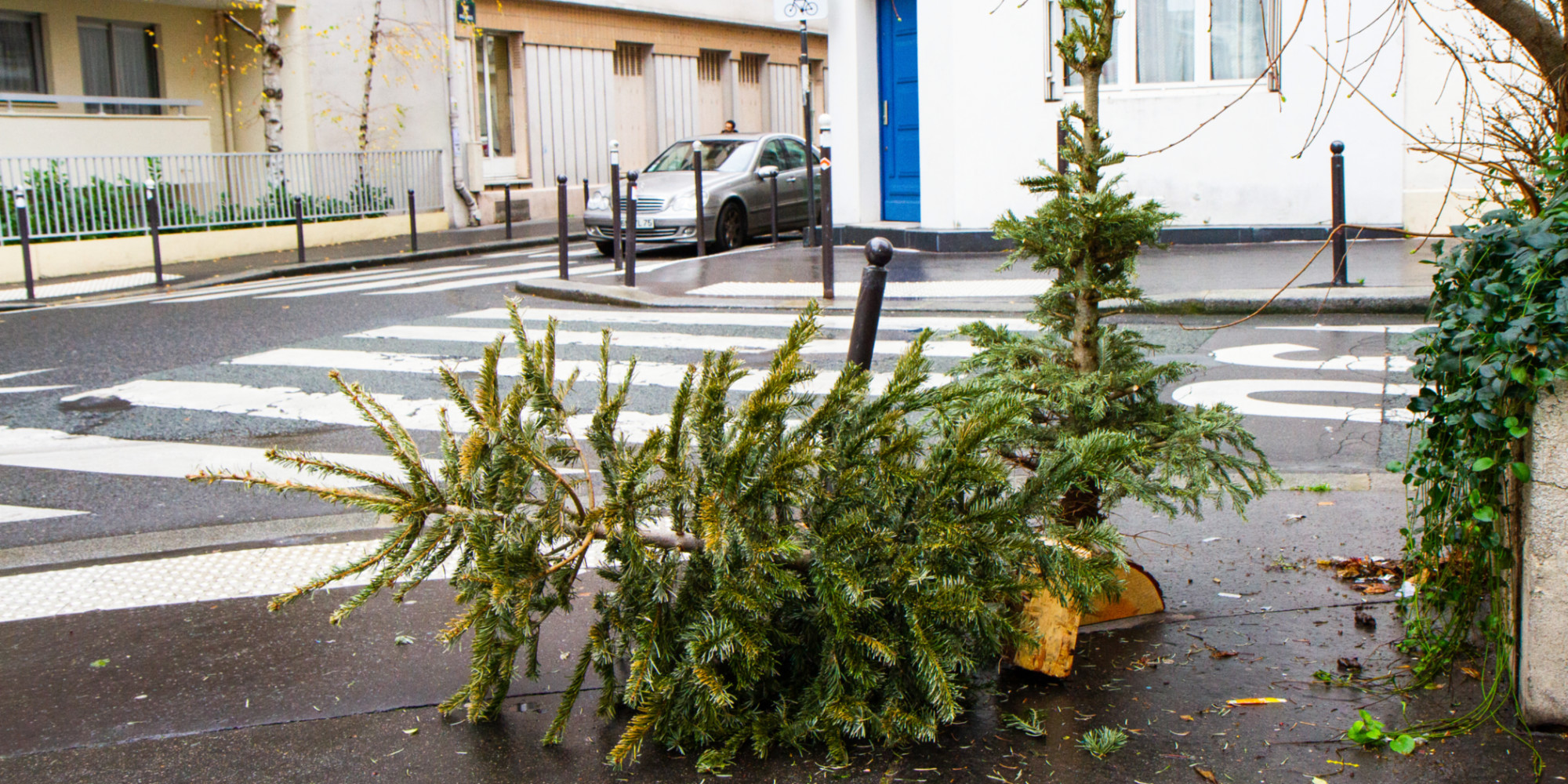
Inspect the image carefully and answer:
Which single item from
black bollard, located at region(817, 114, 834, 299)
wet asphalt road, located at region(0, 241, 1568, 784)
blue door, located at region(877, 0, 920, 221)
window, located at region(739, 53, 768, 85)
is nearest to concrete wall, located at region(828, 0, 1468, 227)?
blue door, located at region(877, 0, 920, 221)

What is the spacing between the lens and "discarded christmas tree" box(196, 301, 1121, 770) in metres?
3.09

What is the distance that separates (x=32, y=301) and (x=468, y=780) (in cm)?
1336

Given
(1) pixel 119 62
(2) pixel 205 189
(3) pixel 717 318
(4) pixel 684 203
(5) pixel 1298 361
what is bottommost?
(5) pixel 1298 361

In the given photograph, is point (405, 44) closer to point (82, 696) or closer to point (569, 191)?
point (569, 191)

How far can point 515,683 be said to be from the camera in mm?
3734

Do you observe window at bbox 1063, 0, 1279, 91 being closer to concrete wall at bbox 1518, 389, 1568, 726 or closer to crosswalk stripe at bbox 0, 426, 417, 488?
crosswalk stripe at bbox 0, 426, 417, 488

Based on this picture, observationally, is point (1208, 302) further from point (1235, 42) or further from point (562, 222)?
point (562, 222)

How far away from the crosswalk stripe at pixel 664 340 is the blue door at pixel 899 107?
682 cm

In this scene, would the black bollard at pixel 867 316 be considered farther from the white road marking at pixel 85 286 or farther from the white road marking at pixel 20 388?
the white road marking at pixel 85 286

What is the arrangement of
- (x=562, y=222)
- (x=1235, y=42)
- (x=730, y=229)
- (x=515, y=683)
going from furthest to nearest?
(x=730, y=229), (x=1235, y=42), (x=562, y=222), (x=515, y=683)

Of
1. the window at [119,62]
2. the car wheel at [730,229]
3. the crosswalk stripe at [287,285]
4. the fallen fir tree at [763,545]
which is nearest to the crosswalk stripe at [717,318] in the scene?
the crosswalk stripe at [287,285]

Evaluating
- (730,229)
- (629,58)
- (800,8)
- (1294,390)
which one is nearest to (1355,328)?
(1294,390)

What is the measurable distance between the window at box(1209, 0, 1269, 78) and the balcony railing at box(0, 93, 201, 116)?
1484 centimetres

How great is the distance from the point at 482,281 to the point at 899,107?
5467 mm
